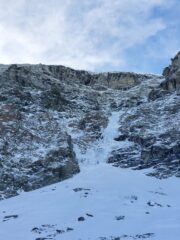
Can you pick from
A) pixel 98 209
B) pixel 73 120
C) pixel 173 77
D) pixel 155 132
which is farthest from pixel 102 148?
pixel 98 209

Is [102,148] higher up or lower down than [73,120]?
lower down

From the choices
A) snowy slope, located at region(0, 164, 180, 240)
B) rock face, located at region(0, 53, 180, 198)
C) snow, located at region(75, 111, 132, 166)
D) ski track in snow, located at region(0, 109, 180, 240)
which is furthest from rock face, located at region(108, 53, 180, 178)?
snowy slope, located at region(0, 164, 180, 240)

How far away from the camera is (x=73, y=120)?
59.2 meters

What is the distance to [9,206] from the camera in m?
38.6

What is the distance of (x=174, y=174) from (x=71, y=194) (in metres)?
9.58

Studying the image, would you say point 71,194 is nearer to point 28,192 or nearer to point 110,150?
point 28,192

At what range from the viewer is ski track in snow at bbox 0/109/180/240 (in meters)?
31.1

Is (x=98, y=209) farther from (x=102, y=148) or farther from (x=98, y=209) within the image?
(x=102, y=148)

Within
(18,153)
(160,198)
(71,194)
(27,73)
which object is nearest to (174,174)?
(160,198)

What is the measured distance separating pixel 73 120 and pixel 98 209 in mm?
24065

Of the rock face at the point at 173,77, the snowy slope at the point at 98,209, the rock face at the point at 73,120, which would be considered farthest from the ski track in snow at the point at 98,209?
the rock face at the point at 173,77

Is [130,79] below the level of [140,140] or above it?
above

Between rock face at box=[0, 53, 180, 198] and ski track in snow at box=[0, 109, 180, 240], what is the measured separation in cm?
231

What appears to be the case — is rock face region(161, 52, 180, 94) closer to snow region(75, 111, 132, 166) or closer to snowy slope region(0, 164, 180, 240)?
snow region(75, 111, 132, 166)
